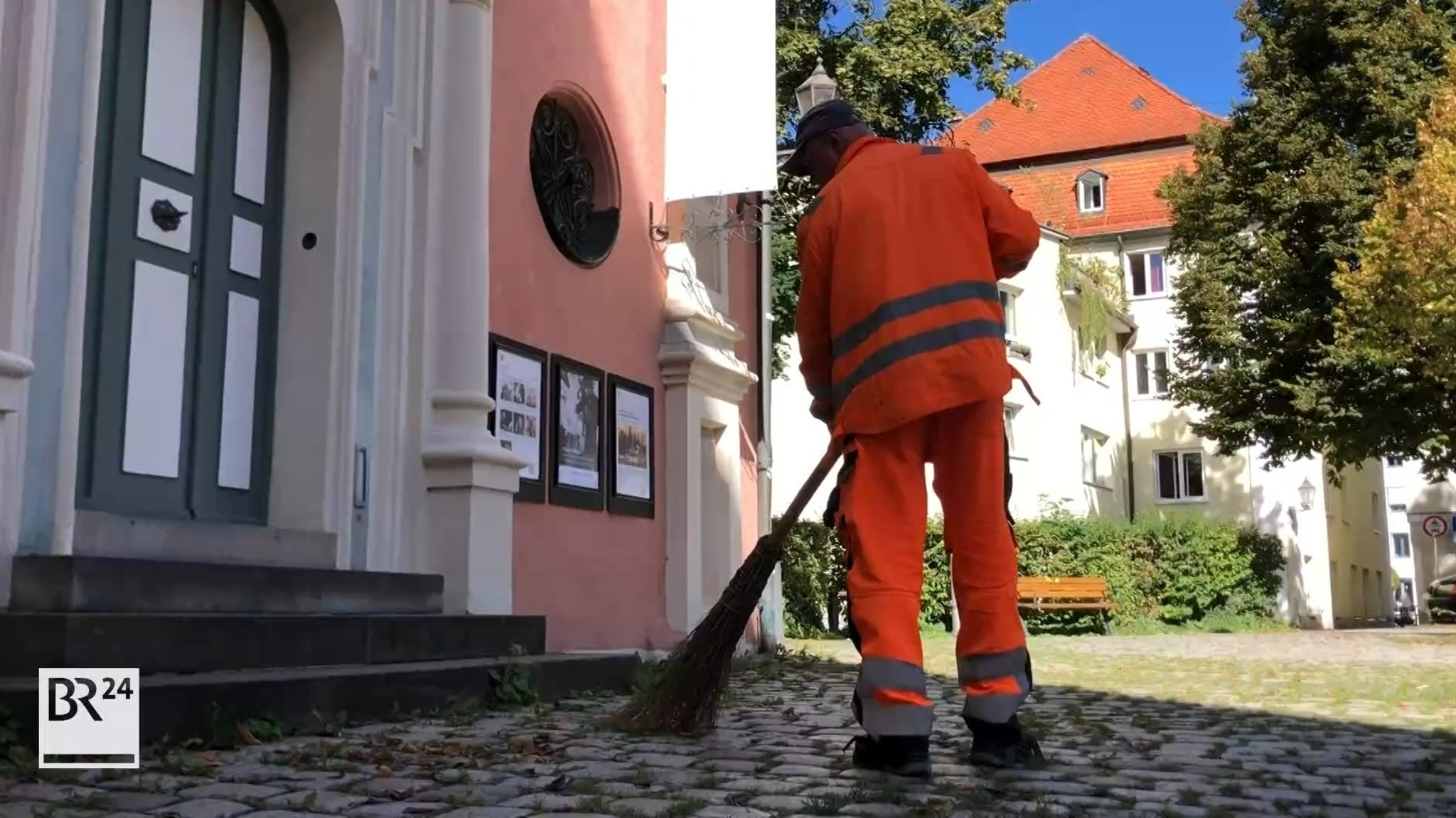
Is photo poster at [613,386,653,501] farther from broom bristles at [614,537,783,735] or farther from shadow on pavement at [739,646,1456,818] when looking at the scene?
broom bristles at [614,537,783,735]

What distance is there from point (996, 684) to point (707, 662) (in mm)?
1311

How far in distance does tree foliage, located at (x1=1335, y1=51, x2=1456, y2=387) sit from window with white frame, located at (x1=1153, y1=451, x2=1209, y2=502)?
16.9 meters

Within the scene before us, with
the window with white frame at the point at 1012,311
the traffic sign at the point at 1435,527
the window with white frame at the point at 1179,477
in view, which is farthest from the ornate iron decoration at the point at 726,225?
the window with white frame at the point at 1179,477

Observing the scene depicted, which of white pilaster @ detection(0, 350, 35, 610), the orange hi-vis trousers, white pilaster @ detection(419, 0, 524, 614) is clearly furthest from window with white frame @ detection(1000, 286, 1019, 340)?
white pilaster @ detection(0, 350, 35, 610)

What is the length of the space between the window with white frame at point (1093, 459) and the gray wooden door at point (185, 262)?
28954 millimetres

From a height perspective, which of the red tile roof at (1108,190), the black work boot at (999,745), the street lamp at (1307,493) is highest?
the red tile roof at (1108,190)

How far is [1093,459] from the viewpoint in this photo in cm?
3497

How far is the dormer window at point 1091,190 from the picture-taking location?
39.9m

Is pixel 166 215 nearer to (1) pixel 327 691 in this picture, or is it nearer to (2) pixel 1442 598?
(1) pixel 327 691

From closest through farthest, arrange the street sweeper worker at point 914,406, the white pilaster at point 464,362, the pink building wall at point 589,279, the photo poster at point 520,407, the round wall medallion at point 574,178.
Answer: the street sweeper worker at point 914,406 < the white pilaster at point 464,362 < the photo poster at point 520,407 < the pink building wall at point 589,279 < the round wall medallion at point 574,178

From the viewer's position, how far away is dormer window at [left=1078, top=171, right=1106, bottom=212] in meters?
39.9

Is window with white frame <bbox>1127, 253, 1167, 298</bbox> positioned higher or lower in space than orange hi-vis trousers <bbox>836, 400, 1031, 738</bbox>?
higher

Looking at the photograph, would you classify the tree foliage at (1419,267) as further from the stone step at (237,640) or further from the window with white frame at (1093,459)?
the window with white frame at (1093,459)

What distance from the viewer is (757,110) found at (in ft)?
33.6
